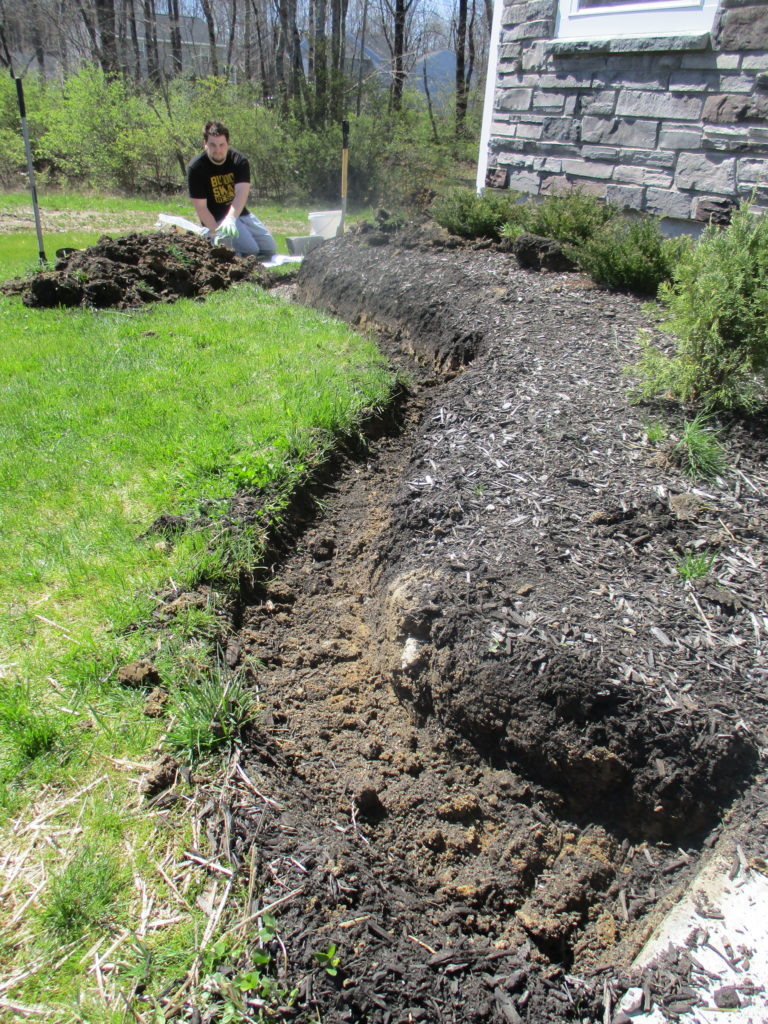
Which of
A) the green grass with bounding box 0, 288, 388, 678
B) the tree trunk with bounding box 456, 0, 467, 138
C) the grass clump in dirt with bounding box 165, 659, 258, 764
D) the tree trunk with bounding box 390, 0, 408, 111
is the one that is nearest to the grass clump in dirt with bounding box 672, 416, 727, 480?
the green grass with bounding box 0, 288, 388, 678

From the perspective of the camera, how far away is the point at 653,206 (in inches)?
246

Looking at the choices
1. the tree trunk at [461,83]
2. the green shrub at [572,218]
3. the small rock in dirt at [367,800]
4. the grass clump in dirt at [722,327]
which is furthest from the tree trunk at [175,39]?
the small rock in dirt at [367,800]

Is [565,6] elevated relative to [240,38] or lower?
lower

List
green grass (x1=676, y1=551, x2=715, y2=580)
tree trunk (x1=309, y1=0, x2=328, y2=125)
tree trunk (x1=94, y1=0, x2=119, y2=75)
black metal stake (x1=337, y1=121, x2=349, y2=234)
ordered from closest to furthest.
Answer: green grass (x1=676, y1=551, x2=715, y2=580) → black metal stake (x1=337, y1=121, x2=349, y2=234) → tree trunk (x1=309, y1=0, x2=328, y2=125) → tree trunk (x1=94, y1=0, x2=119, y2=75)

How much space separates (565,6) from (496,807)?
296 inches

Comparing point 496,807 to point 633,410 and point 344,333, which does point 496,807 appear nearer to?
point 633,410

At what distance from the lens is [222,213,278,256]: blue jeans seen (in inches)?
341

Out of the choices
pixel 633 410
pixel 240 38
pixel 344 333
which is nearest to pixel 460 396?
pixel 633 410

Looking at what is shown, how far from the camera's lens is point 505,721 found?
2.13 meters

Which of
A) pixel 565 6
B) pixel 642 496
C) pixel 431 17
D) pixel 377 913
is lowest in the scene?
pixel 377 913

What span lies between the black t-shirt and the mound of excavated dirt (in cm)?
72

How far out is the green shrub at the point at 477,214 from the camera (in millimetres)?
6578

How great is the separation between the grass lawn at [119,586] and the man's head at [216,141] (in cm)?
323

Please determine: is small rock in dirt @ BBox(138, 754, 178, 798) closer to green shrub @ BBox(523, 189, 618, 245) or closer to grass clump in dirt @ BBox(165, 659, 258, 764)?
grass clump in dirt @ BBox(165, 659, 258, 764)
